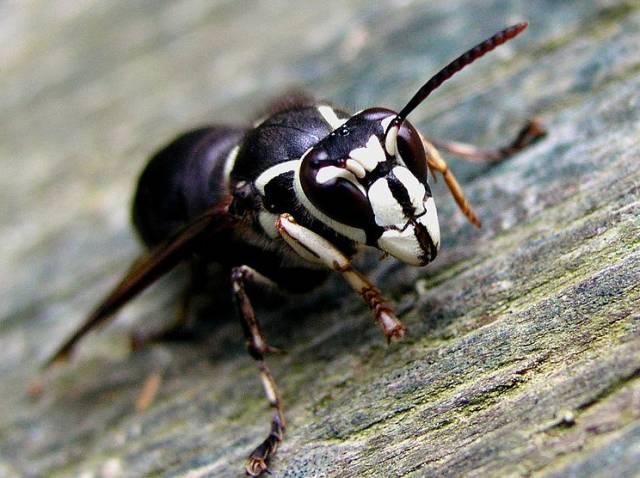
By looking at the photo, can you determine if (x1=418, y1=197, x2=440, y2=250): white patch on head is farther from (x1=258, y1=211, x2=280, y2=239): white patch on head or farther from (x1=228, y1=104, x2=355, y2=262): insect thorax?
(x1=258, y1=211, x2=280, y2=239): white patch on head

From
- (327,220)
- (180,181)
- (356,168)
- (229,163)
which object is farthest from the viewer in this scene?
(180,181)

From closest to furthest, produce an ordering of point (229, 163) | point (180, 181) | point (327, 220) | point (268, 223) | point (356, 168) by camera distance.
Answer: point (356, 168) → point (327, 220) → point (268, 223) → point (229, 163) → point (180, 181)

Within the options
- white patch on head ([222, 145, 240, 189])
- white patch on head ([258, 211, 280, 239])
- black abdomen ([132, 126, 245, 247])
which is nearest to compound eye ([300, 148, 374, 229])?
white patch on head ([258, 211, 280, 239])

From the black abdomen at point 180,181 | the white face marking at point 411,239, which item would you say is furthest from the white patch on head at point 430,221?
the black abdomen at point 180,181

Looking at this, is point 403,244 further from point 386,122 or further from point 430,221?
point 386,122

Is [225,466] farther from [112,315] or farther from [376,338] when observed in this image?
[112,315]

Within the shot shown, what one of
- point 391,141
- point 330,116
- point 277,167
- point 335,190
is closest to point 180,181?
point 277,167
